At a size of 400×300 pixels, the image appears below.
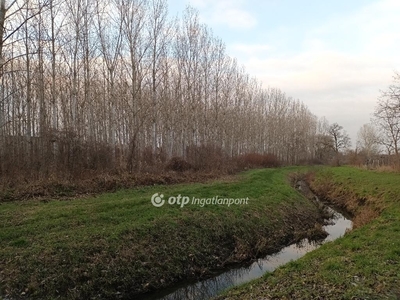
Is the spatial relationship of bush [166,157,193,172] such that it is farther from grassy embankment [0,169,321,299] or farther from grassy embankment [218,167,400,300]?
grassy embankment [218,167,400,300]

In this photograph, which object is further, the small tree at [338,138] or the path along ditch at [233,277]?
the small tree at [338,138]

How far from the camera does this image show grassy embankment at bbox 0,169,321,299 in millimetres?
6383

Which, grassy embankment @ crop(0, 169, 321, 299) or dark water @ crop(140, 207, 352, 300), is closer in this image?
grassy embankment @ crop(0, 169, 321, 299)

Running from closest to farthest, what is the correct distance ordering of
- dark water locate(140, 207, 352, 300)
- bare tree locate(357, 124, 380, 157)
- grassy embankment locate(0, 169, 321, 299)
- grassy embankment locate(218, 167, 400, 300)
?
grassy embankment locate(218, 167, 400, 300)
grassy embankment locate(0, 169, 321, 299)
dark water locate(140, 207, 352, 300)
bare tree locate(357, 124, 380, 157)

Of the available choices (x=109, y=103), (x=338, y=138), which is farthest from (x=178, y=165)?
(x=338, y=138)

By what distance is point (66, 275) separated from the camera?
6406 millimetres

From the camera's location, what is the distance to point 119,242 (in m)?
7.69

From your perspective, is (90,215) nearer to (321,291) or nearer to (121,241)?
(121,241)

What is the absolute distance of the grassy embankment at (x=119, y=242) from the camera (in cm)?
638

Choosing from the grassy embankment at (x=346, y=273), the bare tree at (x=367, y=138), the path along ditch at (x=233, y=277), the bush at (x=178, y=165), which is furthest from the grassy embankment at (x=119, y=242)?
the bare tree at (x=367, y=138)

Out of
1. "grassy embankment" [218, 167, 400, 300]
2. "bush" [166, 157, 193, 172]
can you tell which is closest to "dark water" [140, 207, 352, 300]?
"grassy embankment" [218, 167, 400, 300]

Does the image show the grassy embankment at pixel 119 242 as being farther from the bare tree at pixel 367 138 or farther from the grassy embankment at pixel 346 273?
the bare tree at pixel 367 138

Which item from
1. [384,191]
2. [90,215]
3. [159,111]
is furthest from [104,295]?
[159,111]

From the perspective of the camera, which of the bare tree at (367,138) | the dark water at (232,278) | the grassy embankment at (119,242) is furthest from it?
the bare tree at (367,138)
